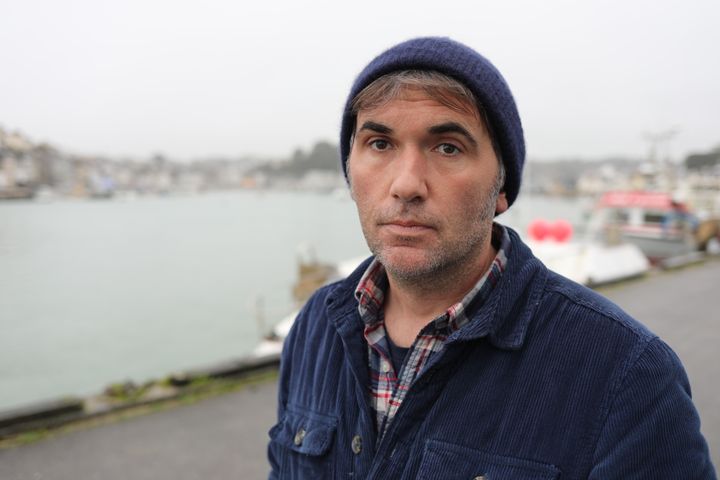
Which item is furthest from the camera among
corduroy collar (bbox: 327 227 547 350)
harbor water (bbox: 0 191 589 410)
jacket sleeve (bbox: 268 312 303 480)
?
harbor water (bbox: 0 191 589 410)

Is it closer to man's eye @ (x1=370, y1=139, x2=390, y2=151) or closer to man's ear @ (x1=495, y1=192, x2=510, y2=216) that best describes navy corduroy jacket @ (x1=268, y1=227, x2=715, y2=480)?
man's ear @ (x1=495, y1=192, x2=510, y2=216)

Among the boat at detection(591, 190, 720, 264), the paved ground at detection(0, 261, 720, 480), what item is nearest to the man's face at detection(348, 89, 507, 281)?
the paved ground at detection(0, 261, 720, 480)

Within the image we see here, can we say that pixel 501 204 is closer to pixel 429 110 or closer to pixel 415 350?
pixel 429 110

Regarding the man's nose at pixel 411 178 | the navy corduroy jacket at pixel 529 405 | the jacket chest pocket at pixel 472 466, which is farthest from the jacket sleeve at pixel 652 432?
the man's nose at pixel 411 178

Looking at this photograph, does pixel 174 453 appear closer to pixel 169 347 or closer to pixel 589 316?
pixel 589 316

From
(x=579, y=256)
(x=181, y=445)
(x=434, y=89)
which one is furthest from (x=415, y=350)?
(x=579, y=256)

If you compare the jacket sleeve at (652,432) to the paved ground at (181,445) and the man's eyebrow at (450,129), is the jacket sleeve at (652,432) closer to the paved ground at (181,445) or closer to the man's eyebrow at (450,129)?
the man's eyebrow at (450,129)

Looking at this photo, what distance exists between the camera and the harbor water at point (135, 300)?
49.5 feet

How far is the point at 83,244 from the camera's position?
45469mm

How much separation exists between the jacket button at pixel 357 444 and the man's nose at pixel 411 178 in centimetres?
69

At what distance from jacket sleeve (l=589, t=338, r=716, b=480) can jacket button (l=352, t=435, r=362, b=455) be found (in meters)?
0.60

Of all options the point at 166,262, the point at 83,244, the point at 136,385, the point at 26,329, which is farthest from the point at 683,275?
the point at 83,244

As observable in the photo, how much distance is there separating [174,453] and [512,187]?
132 inches

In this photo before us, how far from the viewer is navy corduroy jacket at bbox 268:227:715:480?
46.7 inches
